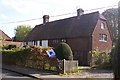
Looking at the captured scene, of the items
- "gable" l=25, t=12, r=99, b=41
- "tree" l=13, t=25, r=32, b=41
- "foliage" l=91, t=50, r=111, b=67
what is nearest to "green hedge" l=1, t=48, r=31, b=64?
"foliage" l=91, t=50, r=111, b=67

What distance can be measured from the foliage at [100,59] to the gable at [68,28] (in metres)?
5.80

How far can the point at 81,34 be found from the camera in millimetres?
38688

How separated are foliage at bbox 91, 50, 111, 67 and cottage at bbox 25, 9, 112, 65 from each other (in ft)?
3.90

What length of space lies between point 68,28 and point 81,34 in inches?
190

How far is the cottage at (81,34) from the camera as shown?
37562mm

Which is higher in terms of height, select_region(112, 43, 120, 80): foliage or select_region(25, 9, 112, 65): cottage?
select_region(25, 9, 112, 65): cottage

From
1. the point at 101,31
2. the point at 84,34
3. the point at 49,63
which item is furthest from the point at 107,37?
the point at 49,63

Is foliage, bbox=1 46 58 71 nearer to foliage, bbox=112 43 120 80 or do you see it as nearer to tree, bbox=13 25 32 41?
foliage, bbox=112 43 120 80

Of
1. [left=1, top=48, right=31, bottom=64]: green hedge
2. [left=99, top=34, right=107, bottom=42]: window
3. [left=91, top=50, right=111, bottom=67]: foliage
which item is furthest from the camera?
[left=99, top=34, right=107, bottom=42]: window

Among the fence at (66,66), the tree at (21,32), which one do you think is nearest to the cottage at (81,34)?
the fence at (66,66)

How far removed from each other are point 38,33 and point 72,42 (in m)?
12.5

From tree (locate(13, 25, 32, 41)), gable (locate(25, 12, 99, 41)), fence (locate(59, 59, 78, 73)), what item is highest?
tree (locate(13, 25, 32, 41))

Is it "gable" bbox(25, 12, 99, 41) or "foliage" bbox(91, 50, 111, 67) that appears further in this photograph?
"gable" bbox(25, 12, 99, 41)

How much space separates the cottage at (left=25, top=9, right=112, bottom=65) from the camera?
3756cm
